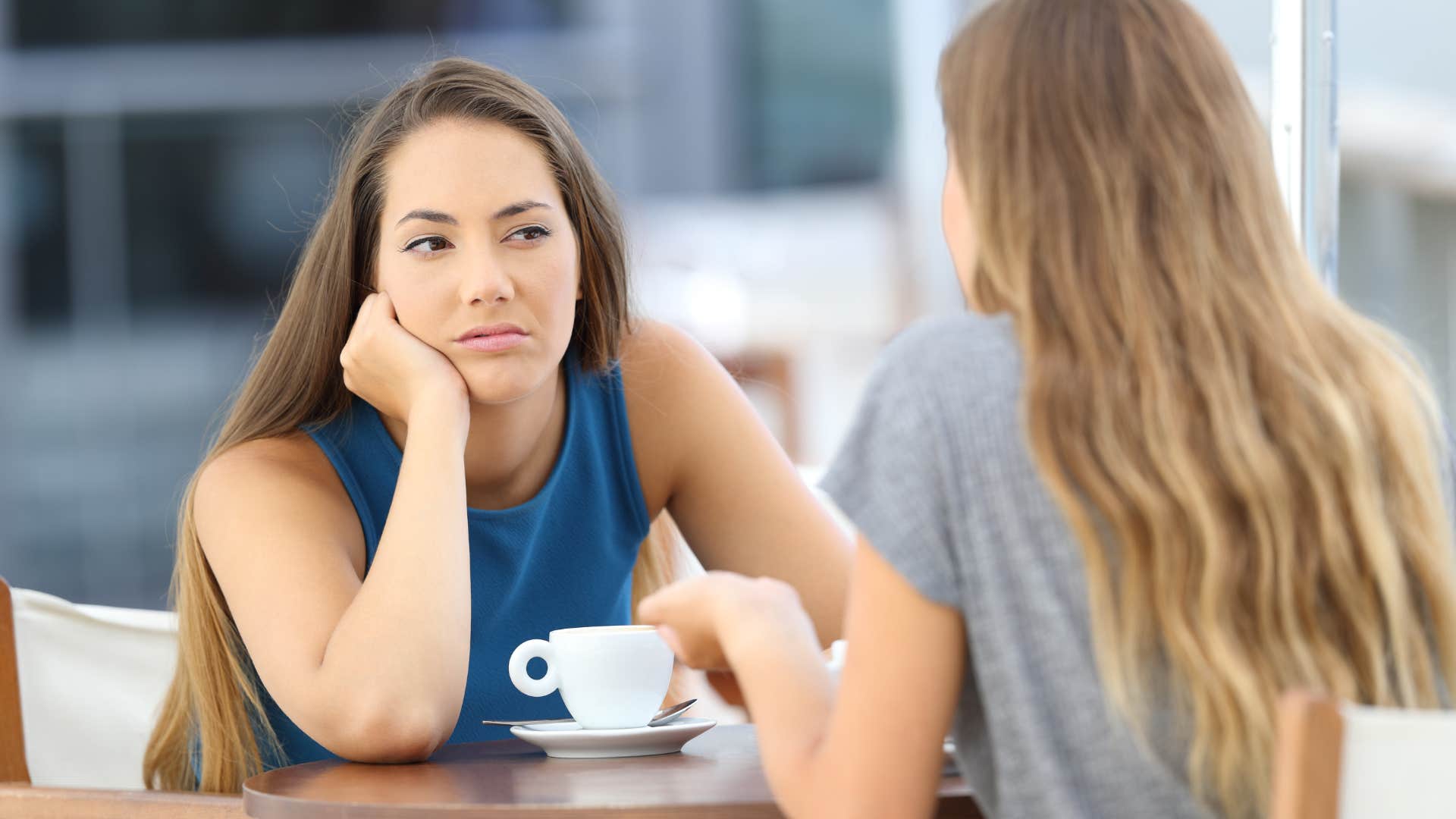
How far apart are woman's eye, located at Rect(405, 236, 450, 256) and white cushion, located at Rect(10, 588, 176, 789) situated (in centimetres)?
68

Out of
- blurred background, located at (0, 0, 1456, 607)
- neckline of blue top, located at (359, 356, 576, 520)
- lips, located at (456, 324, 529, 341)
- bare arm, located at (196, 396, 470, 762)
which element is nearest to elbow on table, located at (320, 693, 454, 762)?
bare arm, located at (196, 396, 470, 762)

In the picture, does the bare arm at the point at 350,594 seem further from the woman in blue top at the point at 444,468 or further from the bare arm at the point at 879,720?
the bare arm at the point at 879,720

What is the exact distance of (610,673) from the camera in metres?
1.27

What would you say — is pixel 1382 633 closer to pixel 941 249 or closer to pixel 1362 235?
pixel 1362 235

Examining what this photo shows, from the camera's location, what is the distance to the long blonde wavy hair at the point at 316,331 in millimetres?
1584

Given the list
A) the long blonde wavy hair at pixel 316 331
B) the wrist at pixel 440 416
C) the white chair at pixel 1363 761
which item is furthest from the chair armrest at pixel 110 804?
the white chair at pixel 1363 761

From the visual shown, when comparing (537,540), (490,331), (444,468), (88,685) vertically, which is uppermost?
(490,331)

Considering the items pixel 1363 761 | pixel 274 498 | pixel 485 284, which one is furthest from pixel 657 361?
pixel 1363 761

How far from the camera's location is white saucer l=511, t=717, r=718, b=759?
126 centimetres

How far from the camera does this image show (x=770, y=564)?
6.14 ft

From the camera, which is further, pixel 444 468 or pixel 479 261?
pixel 479 261

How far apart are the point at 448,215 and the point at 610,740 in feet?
2.06

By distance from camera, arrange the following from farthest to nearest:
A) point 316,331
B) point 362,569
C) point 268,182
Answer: point 268,182 < point 316,331 < point 362,569

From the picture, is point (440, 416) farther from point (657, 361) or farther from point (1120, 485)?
point (1120, 485)
